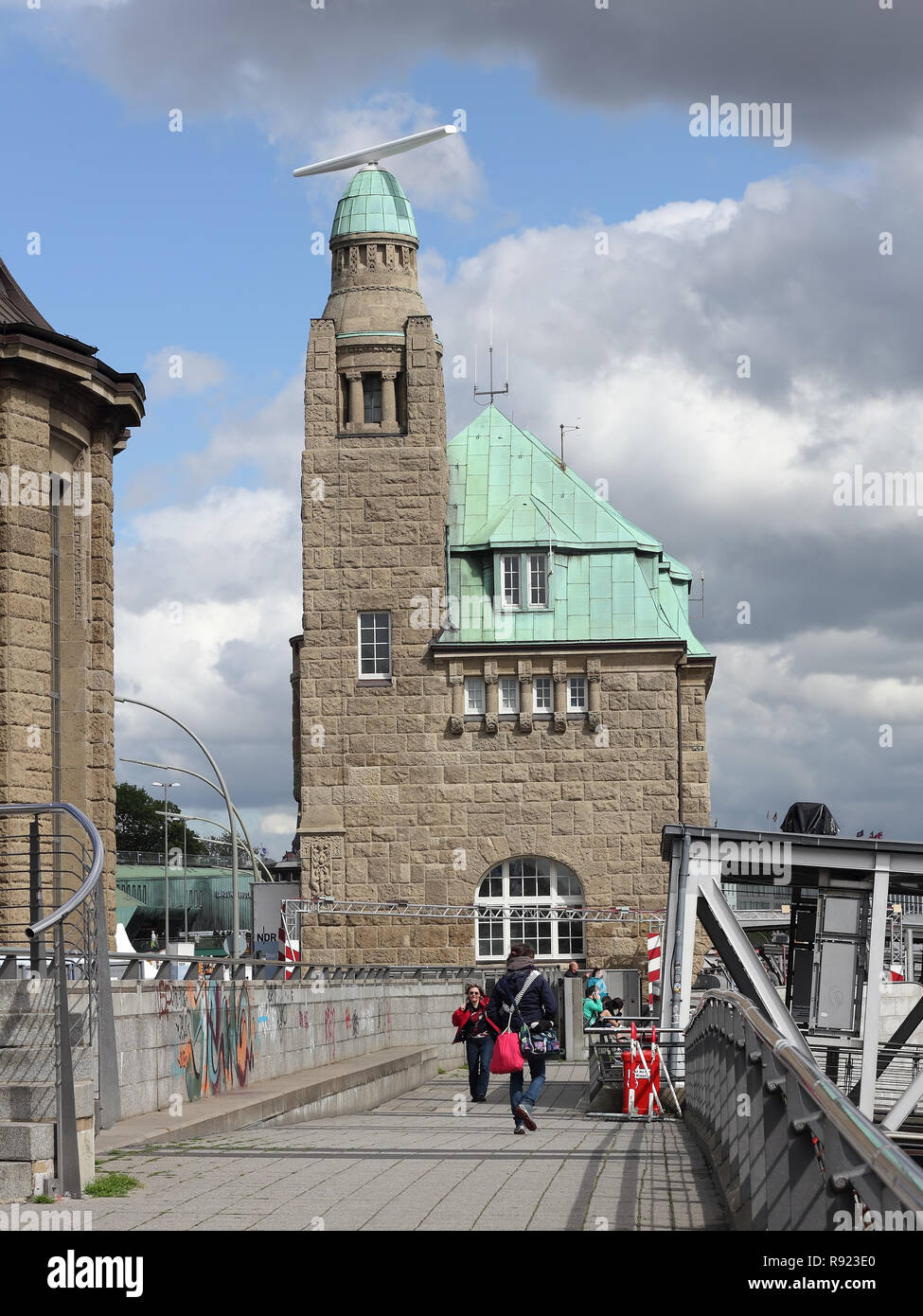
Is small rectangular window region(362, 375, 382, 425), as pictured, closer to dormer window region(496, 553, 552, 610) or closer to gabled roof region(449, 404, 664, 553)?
gabled roof region(449, 404, 664, 553)

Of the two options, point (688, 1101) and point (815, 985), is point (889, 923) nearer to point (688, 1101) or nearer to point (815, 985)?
Answer: point (815, 985)

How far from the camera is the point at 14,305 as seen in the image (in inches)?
849

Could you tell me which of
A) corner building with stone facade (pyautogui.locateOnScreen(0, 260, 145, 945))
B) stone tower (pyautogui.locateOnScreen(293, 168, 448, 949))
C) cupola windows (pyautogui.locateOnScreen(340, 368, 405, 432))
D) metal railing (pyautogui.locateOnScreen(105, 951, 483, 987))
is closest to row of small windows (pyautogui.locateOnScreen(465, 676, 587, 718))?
stone tower (pyautogui.locateOnScreen(293, 168, 448, 949))

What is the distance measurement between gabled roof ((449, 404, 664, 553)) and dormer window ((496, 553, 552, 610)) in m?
0.48

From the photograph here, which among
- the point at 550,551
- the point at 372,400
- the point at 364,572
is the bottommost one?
the point at 364,572

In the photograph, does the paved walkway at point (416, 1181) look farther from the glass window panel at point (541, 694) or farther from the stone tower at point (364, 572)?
the glass window panel at point (541, 694)

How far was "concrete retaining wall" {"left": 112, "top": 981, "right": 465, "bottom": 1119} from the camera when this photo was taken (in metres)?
14.0

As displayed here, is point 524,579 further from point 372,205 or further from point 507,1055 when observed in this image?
point 507,1055

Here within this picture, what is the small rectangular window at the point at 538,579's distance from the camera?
144 feet

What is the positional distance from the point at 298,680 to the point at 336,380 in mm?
7533

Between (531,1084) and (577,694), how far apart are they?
27.4 metres

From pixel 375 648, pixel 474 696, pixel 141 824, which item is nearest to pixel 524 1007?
pixel 474 696

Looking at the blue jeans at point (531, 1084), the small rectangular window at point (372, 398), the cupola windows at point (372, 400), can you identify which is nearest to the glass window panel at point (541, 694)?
the cupola windows at point (372, 400)
